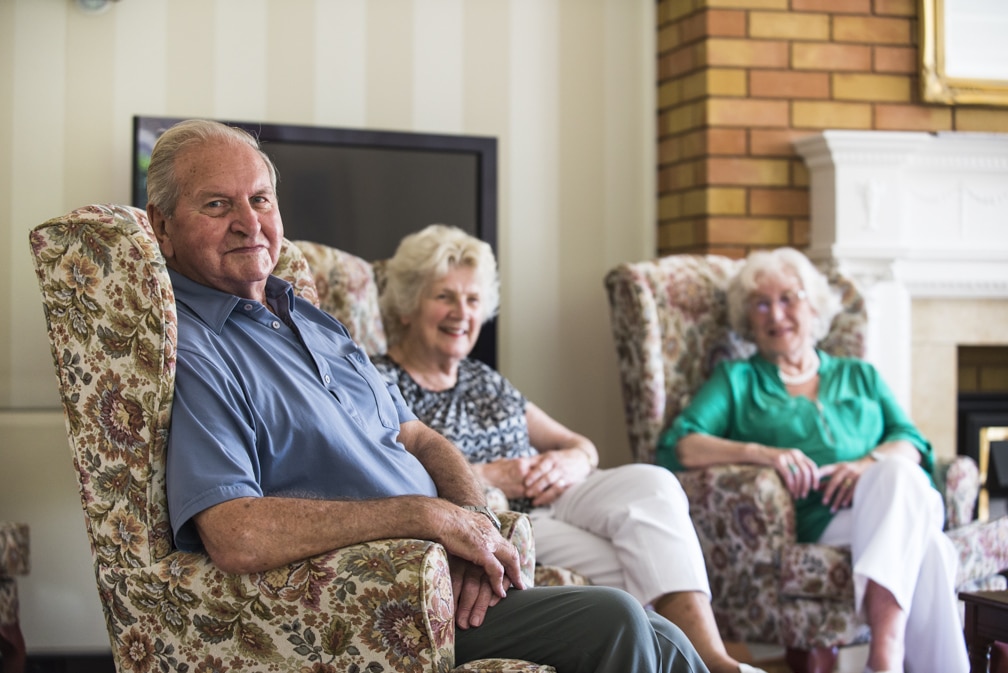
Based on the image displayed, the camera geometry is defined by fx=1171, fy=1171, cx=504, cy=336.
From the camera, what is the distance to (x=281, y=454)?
1.59 meters

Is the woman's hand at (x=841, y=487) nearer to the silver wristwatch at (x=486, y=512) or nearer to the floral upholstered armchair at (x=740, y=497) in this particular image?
the floral upholstered armchair at (x=740, y=497)

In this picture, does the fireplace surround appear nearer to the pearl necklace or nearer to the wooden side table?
the pearl necklace

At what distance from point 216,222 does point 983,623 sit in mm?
1520

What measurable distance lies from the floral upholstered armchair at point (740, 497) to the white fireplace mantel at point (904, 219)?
397mm

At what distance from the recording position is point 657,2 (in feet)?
12.6

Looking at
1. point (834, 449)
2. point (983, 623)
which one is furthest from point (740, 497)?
point (983, 623)

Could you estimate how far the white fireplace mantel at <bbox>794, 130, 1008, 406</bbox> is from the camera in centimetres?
354

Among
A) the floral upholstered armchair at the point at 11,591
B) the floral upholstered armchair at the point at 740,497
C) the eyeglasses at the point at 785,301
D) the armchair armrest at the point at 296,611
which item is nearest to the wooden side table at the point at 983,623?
the floral upholstered armchair at the point at 740,497

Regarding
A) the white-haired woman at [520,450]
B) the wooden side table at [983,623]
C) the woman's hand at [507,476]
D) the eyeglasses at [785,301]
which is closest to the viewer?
the wooden side table at [983,623]

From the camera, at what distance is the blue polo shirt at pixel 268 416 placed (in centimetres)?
149

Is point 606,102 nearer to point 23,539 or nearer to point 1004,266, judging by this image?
point 1004,266

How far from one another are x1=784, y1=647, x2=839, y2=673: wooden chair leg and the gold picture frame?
1903 mm

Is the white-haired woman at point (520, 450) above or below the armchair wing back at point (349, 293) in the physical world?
below

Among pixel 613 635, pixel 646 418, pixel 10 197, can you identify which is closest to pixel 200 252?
pixel 613 635
